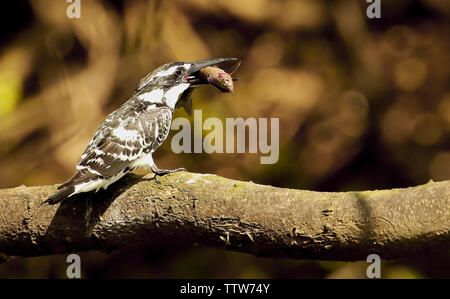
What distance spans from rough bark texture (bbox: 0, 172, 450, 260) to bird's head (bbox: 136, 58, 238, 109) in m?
0.45

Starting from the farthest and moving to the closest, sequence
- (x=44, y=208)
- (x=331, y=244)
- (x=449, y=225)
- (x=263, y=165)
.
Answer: (x=263, y=165) < (x=44, y=208) < (x=331, y=244) < (x=449, y=225)

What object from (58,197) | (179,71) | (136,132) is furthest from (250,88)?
(58,197)

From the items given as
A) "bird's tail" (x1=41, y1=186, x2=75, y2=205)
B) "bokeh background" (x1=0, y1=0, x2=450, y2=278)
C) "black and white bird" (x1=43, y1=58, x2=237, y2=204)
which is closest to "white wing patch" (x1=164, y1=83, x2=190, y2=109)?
"black and white bird" (x1=43, y1=58, x2=237, y2=204)

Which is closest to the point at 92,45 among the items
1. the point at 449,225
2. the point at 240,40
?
the point at 240,40

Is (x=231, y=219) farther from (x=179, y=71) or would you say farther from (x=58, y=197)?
(x=179, y=71)

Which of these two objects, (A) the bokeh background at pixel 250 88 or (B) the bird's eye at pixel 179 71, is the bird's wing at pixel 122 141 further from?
(A) the bokeh background at pixel 250 88

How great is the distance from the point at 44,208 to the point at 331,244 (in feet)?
3.10

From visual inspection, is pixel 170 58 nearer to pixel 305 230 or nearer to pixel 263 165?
pixel 263 165

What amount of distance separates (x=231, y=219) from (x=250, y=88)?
2.05 m

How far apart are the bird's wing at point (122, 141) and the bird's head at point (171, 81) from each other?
58mm

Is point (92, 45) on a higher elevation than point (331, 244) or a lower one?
higher

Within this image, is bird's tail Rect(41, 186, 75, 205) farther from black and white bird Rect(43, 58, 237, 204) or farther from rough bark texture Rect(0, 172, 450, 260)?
rough bark texture Rect(0, 172, 450, 260)

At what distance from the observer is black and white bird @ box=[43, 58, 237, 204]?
191 centimetres

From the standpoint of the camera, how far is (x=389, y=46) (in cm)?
363
